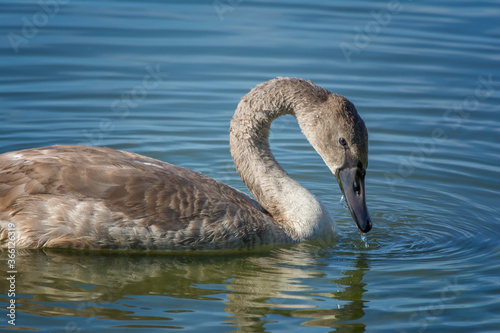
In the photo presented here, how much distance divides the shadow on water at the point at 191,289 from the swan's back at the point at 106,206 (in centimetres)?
19

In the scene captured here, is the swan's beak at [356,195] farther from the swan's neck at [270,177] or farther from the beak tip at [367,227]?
the swan's neck at [270,177]

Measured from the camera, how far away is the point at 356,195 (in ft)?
25.8

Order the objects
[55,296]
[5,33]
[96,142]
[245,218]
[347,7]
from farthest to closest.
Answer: [347,7] < [5,33] < [96,142] < [245,218] < [55,296]

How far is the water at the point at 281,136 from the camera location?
6734 mm

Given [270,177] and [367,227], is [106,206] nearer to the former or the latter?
[270,177]

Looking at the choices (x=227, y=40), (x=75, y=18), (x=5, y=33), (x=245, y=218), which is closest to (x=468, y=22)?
(x=227, y=40)

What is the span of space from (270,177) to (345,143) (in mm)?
1043

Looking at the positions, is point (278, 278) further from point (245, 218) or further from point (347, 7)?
point (347, 7)

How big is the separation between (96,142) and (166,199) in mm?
3467

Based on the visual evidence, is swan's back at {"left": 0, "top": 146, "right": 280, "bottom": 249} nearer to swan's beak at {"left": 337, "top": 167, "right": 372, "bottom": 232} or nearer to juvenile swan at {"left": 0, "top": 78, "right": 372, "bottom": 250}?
juvenile swan at {"left": 0, "top": 78, "right": 372, "bottom": 250}

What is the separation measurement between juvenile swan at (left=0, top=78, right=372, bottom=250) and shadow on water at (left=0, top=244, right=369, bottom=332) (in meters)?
0.18

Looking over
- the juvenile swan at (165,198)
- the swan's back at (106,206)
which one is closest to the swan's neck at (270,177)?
the juvenile swan at (165,198)

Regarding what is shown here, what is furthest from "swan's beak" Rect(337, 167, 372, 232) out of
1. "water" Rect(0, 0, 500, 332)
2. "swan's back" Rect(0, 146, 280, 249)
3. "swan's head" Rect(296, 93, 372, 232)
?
"swan's back" Rect(0, 146, 280, 249)

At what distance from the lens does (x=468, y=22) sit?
15641 mm
